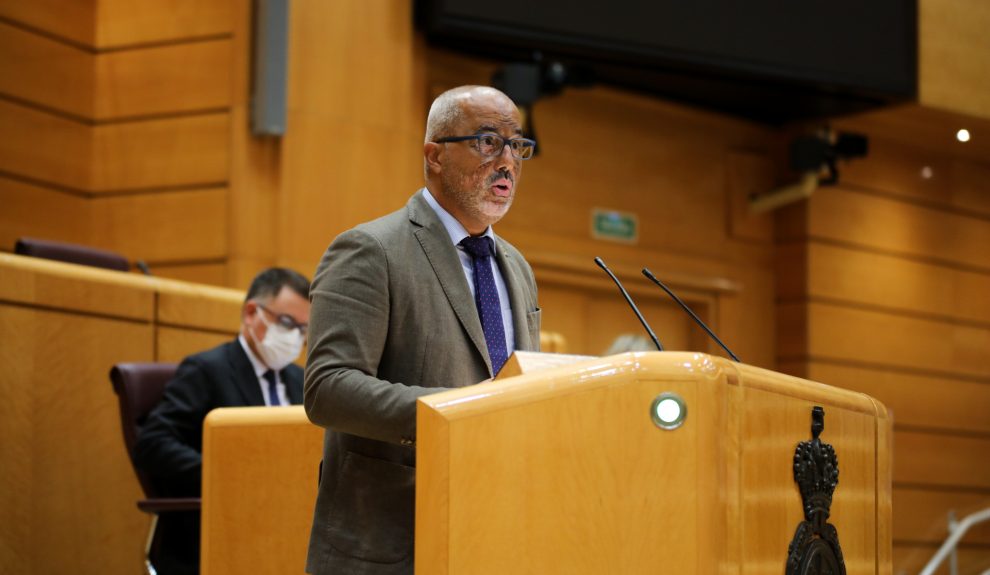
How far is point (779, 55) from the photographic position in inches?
237

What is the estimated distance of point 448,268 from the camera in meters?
1.88

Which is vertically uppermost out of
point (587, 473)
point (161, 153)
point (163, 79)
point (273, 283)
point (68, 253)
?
point (163, 79)

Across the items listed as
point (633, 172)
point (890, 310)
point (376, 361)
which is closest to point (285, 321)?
point (376, 361)

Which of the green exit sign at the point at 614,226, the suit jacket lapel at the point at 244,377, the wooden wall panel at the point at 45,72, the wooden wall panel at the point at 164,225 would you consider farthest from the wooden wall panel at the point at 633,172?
the suit jacket lapel at the point at 244,377

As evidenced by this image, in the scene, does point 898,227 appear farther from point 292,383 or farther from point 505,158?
point 505,158

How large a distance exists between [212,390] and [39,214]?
243cm

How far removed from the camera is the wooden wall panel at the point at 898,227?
23.4 feet

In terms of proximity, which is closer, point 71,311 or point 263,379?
point 263,379

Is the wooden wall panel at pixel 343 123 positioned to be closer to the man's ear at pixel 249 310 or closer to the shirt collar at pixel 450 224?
the man's ear at pixel 249 310

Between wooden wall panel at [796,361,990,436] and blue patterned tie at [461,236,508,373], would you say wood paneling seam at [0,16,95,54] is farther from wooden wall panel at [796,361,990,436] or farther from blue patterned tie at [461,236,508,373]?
blue patterned tie at [461,236,508,373]

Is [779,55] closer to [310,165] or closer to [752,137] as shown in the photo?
[752,137]

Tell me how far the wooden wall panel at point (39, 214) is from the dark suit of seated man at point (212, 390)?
2.17m

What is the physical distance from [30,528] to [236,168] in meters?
1.97

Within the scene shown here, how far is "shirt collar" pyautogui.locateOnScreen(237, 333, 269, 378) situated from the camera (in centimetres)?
348
